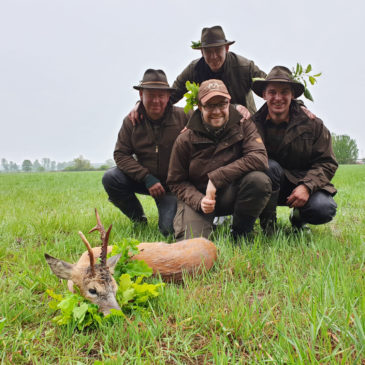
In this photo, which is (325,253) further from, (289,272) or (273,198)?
(273,198)

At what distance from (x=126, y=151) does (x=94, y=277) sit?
2.56 meters

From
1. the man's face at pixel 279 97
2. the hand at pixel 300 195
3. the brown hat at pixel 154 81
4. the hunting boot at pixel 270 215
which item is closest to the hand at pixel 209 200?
the hunting boot at pixel 270 215

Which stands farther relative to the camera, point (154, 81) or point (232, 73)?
point (232, 73)

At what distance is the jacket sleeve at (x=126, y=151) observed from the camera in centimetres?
439

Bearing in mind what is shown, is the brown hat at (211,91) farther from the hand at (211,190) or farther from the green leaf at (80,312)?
the green leaf at (80,312)

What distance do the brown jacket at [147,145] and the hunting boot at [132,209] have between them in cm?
50

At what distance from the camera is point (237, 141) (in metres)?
3.59

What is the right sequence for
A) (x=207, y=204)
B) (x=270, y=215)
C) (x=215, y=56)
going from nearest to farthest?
(x=207, y=204) → (x=270, y=215) → (x=215, y=56)

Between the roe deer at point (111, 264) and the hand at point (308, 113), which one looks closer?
the roe deer at point (111, 264)

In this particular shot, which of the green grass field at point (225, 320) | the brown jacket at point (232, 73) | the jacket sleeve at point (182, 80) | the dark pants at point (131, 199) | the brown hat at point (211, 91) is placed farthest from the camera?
the jacket sleeve at point (182, 80)

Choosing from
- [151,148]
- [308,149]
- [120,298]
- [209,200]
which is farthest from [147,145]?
[120,298]

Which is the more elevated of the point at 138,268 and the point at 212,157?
the point at 212,157

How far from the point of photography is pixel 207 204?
350 cm

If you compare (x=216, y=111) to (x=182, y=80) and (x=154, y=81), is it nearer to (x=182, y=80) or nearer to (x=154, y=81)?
(x=154, y=81)
